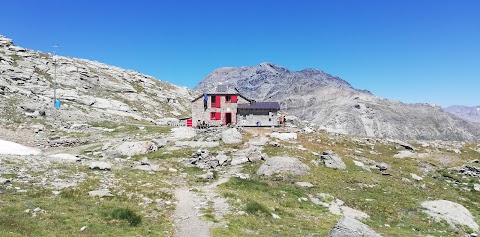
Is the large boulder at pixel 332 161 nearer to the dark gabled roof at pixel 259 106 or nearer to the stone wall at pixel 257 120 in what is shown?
the dark gabled roof at pixel 259 106

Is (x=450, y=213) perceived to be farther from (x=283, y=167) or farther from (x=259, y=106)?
(x=259, y=106)

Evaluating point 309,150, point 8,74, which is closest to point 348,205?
point 309,150

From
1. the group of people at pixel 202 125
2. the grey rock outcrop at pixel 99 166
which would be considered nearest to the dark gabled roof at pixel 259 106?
the group of people at pixel 202 125

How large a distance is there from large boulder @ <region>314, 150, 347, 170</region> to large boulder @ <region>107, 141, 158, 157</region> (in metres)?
21.5

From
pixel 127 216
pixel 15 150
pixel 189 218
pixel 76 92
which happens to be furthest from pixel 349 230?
pixel 76 92

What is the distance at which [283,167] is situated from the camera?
3344 cm

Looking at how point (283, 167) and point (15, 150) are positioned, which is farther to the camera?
point (15, 150)

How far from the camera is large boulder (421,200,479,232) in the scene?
2450 cm

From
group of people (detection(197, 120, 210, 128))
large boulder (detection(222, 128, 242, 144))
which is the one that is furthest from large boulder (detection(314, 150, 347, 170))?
group of people (detection(197, 120, 210, 128))

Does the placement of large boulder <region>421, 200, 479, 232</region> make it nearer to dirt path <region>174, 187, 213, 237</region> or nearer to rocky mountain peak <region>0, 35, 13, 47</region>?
dirt path <region>174, 187, 213, 237</region>

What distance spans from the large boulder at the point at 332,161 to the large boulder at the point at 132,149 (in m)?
21.5

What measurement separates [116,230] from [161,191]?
27.3 feet

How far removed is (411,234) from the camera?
2080 centimetres

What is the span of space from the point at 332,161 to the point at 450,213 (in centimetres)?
1346
